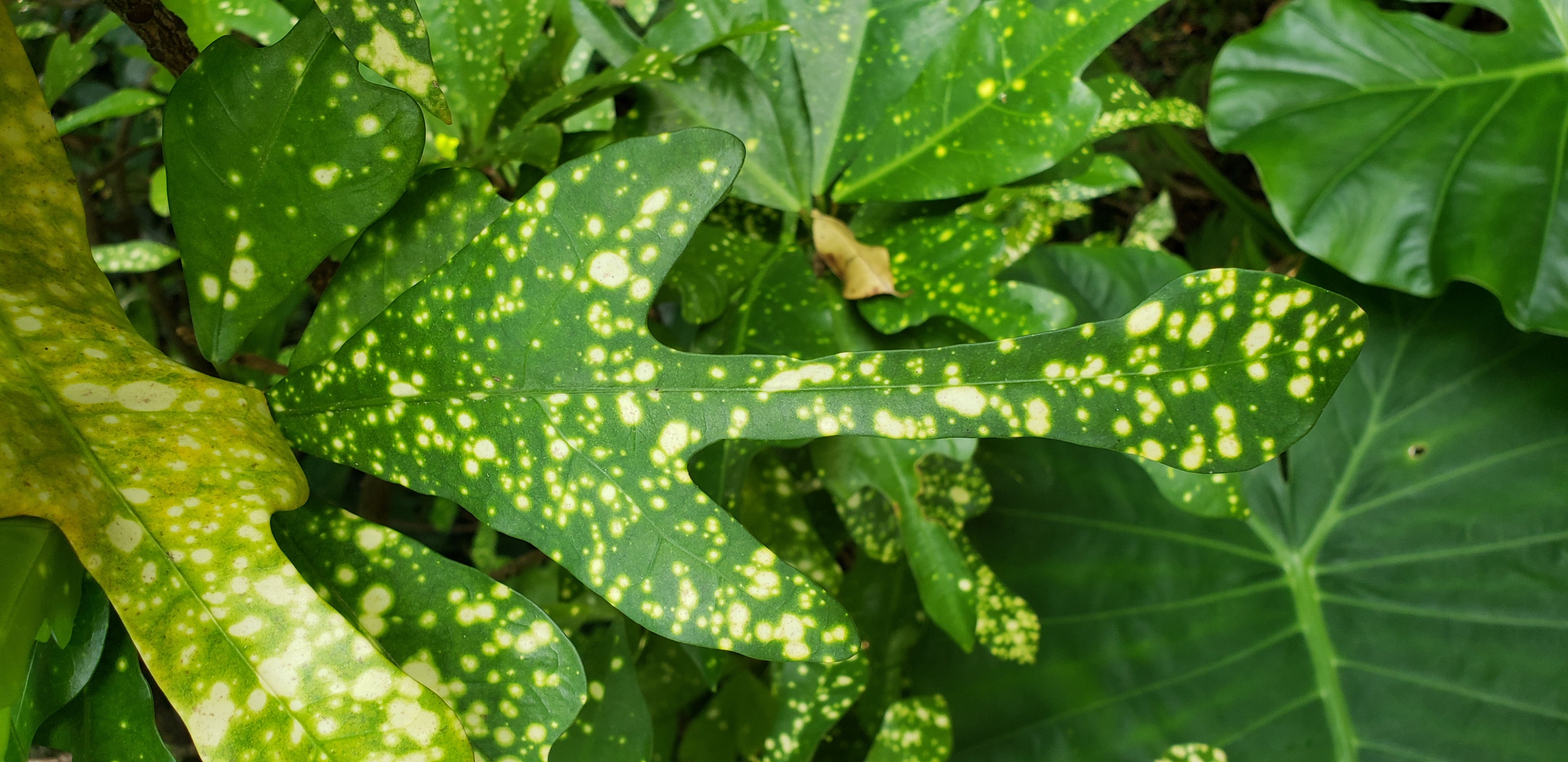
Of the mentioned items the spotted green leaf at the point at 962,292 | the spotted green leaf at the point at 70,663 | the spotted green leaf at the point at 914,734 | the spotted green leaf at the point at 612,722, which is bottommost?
the spotted green leaf at the point at 914,734

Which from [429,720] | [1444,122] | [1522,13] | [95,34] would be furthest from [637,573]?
[1522,13]

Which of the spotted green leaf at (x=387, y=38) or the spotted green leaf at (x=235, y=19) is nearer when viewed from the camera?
the spotted green leaf at (x=387, y=38)

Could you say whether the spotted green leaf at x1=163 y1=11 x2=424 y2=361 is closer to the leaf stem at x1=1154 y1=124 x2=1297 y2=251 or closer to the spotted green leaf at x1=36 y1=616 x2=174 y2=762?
the spotted green leaf at x1=36 y1=616 x2=174 y2=762

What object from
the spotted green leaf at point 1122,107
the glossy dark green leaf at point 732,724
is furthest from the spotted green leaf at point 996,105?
the glossy dark green leaf at point 732,724

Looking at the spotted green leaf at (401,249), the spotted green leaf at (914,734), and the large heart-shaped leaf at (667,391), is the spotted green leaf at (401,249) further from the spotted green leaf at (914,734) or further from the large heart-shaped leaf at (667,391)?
the spotted green leaf at (914,734)

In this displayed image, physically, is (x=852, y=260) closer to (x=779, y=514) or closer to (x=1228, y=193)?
(x=779, y=514)

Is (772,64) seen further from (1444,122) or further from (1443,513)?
(1443,513)

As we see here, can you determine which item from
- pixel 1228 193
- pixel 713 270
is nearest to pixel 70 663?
pixel 713 270

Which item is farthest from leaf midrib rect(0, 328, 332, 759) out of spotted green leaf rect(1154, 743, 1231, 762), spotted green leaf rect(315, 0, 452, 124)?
spotted green leaf rect(1154, 743, 1231, 762)
